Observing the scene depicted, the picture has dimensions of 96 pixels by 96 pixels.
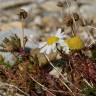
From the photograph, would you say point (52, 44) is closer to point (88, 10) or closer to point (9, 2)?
point (88, 10)

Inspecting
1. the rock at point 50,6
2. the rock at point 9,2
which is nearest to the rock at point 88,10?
the rock at point 50,6

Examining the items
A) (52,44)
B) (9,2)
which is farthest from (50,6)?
(52,44)

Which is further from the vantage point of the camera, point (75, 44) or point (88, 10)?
point (88, 10)

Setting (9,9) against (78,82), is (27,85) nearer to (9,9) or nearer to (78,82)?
(78,82)

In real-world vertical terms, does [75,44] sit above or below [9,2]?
above

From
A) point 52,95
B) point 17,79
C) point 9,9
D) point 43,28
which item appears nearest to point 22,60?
point 17,79

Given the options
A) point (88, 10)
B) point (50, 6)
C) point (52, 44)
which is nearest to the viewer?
point (52, 44)

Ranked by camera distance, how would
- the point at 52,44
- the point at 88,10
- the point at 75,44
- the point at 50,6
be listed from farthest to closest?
1. the point at 50,6
2. the point at 88,10
3. the point at 52,44
4. the point at 75,44

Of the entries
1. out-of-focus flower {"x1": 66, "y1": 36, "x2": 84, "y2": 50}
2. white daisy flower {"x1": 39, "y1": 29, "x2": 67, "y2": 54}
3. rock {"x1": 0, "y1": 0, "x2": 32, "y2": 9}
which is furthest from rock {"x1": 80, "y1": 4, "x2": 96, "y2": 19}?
out-of-focus flower {"x1": 66, "y1": 36, "x2": 84, "y2": 50}

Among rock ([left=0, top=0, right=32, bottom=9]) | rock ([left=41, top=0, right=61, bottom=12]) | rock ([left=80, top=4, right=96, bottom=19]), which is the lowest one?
rock ([left=41, top=0, right=61, bottom=12])

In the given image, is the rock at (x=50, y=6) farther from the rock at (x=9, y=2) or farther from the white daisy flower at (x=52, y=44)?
the white daisy flower at (x=52, y=44)

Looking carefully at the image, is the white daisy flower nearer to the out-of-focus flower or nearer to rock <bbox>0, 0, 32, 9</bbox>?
the out-of-focus flower
